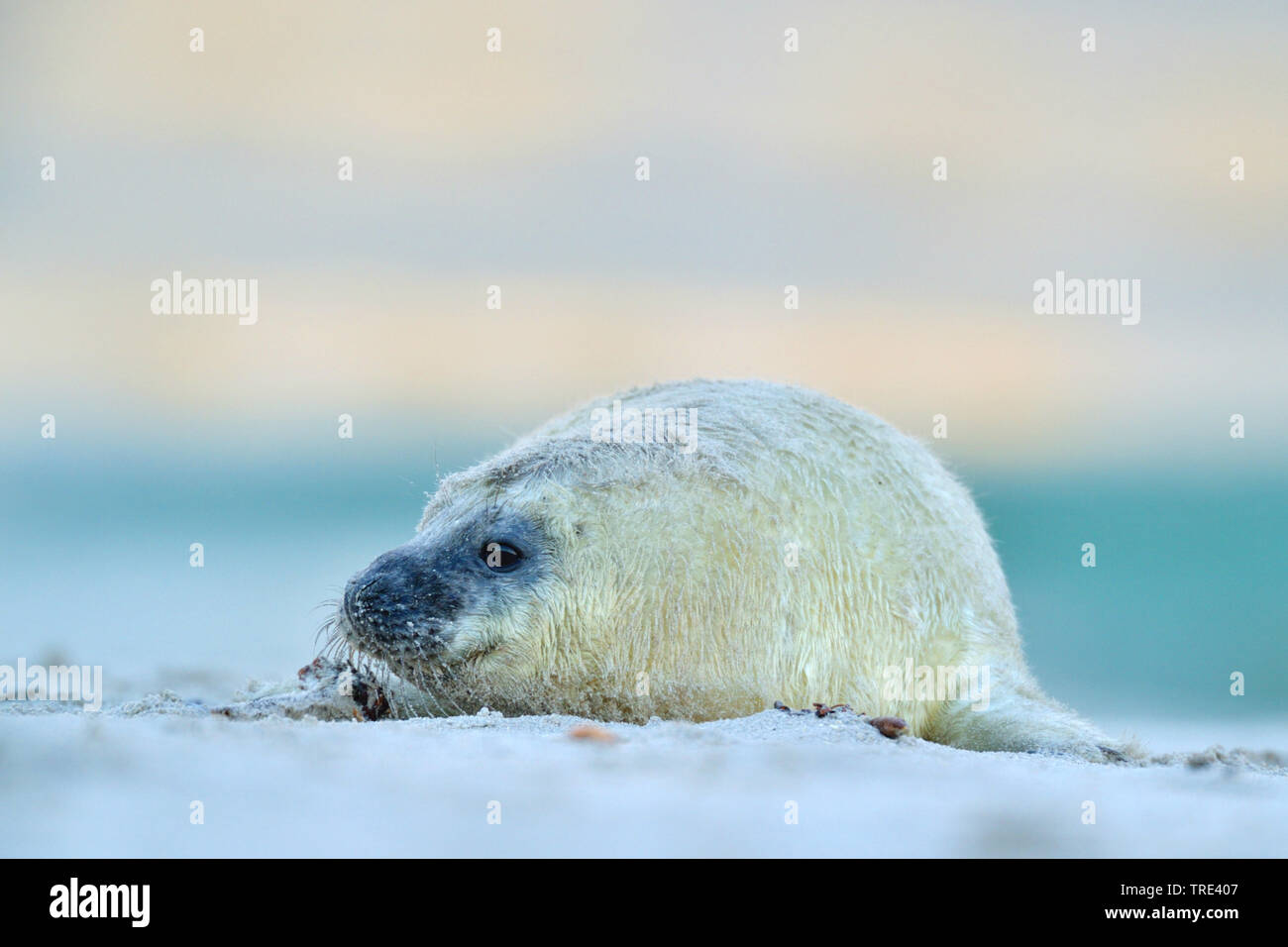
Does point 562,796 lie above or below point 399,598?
below

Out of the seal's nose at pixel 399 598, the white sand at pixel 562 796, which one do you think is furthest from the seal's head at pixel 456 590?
the white sand at pixel 562 796

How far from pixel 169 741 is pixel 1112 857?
3.44 meters

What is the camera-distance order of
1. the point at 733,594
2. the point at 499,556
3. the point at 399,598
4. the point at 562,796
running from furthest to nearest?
the point at 499,556, the point at 733,594, the point at 399,598, the point at 562,796

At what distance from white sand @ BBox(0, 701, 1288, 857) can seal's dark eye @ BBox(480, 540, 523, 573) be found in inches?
52.4

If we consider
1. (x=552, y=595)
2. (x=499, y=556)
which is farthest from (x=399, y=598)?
(x=552, y=595)

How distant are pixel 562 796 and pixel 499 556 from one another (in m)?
2.72

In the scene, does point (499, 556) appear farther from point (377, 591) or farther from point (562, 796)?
point (562, 796)

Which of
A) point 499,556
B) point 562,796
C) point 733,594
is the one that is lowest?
point 562,796

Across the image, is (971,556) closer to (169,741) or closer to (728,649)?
(728,649)

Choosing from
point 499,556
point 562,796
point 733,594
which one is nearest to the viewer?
point 562,796

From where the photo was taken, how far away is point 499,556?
7.45m

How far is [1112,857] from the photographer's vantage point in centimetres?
458

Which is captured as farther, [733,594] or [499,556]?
[499,556]
